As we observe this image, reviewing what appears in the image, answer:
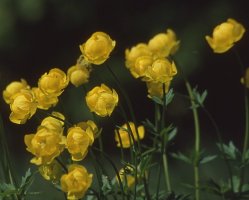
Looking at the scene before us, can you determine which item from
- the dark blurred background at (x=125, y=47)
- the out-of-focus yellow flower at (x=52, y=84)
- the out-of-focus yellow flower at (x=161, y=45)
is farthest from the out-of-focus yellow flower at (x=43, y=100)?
the dark blurred background at (x=125, y=47)

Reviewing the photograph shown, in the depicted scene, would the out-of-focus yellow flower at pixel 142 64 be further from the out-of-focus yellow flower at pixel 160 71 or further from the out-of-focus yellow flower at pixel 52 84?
the out-of-focus yellow flower at pixel 52 84

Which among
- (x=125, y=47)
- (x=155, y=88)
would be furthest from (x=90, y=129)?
(x=125, y=47)

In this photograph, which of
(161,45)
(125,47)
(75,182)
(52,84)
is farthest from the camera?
(125,47)

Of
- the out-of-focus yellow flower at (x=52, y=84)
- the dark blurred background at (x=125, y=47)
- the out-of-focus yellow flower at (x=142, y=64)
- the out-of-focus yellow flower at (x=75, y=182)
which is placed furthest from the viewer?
the dark blurred background at (x=125, y=47)

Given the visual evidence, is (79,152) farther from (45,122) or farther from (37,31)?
(37,31)

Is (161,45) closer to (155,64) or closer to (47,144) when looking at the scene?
(155,64)

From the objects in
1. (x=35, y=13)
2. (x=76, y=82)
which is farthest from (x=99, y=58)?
(x=35, y=13)
